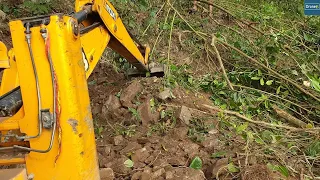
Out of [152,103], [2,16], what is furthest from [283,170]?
[2,16]

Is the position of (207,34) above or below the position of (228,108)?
above

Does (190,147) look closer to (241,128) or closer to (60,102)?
(241,128)

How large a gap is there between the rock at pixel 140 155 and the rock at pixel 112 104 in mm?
788

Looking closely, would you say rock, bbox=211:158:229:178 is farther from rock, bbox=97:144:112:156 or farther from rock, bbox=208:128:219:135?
rock, bbox=97:144:112:156

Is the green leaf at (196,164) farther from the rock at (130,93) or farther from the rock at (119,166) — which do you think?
the rock at (130,93)

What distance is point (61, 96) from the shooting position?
1619 millimetres

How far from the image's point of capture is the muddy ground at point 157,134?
2725mm

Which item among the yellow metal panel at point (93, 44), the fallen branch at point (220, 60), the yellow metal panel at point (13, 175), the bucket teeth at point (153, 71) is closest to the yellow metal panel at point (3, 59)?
the yellow metal panel at point (93, 44)

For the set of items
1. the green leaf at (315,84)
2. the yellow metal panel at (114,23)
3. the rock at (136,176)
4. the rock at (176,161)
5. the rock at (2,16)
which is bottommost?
the rock at (136,176)

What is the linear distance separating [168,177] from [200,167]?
0.32m

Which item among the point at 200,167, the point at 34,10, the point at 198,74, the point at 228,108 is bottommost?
the point at 200,167

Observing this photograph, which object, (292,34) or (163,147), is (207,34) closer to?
(292,34)

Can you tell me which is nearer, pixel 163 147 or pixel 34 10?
pixel 163 147


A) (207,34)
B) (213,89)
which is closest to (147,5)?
(207,34)
